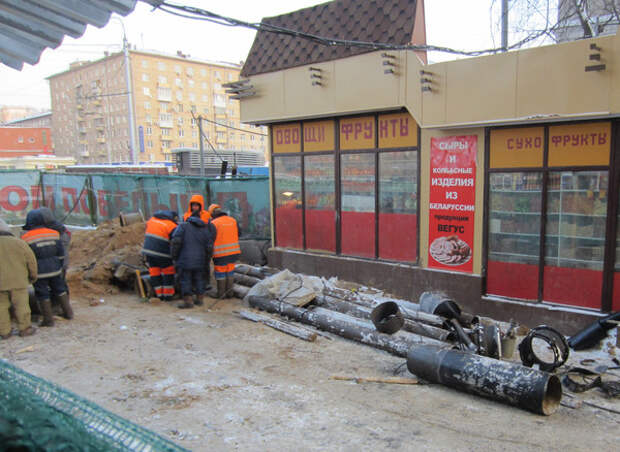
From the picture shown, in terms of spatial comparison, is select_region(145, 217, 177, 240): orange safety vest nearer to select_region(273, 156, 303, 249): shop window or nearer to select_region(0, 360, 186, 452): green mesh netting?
select_region(273, 156, 303, 249): shop window

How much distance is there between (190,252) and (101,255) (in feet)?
10.6

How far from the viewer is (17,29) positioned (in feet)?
11.8

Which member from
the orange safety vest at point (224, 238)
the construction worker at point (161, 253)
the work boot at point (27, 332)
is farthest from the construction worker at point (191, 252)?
the work boot at point (27, 332)

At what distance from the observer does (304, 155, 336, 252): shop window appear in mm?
10219

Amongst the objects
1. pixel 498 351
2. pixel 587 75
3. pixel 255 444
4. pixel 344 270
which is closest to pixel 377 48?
pixel 587 75

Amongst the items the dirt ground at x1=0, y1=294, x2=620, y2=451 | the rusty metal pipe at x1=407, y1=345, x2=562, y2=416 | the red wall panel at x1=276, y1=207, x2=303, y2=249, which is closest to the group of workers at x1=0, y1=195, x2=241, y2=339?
the dirt ground at x1=0, y1=294, x2=620, y2=451

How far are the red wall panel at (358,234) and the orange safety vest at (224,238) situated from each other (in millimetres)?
2501

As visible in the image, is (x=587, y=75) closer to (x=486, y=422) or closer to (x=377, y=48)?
(x=377, y=48)

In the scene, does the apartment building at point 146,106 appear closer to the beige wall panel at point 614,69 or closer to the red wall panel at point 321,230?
the red wall panel at point 321,230

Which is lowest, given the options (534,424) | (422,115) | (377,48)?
(534,424)

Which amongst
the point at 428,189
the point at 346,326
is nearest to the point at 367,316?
the point at 346,326

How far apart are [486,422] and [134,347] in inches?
182

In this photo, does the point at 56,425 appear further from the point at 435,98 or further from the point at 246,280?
the point at 246,280

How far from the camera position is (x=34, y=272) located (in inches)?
263
